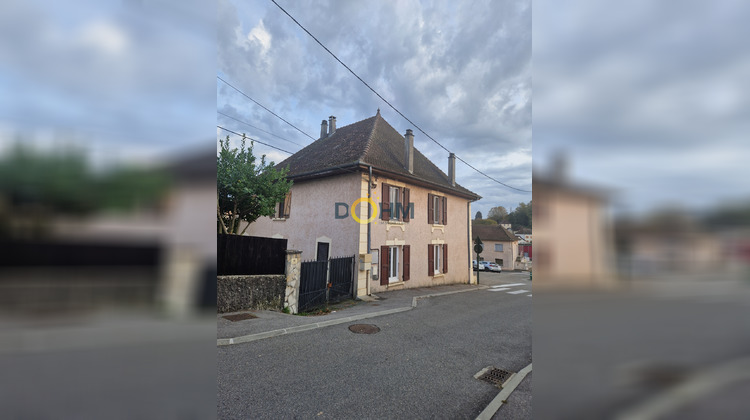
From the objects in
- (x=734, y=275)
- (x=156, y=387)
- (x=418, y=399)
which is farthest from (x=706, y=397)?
(x=418, y=399)

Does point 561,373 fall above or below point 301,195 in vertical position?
below

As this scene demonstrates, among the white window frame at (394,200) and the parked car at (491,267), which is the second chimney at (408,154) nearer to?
the white window frame at (394,200)

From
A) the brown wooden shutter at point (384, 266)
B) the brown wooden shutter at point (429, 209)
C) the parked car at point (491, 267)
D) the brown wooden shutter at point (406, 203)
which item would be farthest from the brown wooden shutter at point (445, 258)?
the parked car at point (491, 267)

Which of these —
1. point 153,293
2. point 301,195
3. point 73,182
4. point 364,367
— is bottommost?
point 364,367

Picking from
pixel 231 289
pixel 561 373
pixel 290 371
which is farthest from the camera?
pixel 231 289

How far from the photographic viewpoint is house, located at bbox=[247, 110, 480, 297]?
574cm

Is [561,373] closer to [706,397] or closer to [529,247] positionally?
[529,247]

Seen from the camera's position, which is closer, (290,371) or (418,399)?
(418,399)

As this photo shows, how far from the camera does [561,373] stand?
0.60m

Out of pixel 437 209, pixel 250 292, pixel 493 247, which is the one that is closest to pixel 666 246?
pixel 250 292

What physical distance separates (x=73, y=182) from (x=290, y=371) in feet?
10.1

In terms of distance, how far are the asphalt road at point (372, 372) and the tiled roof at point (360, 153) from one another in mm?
2887

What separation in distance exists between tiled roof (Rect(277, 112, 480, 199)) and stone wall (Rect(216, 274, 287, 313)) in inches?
84.4

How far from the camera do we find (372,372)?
10.1ft
